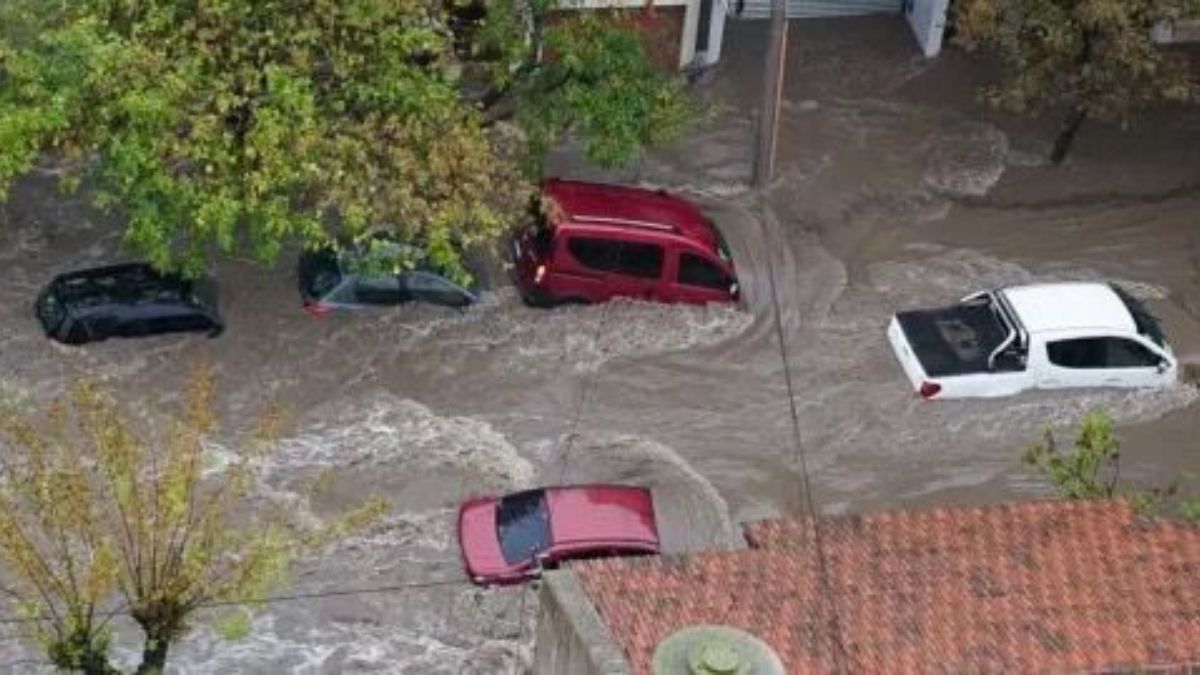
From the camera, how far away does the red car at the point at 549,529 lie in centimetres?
1800

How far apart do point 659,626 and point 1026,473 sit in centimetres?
785

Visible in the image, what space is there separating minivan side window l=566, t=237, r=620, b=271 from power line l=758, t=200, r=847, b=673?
86.1 inches

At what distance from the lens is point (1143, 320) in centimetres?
2188

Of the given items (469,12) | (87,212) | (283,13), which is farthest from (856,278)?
(87,212)

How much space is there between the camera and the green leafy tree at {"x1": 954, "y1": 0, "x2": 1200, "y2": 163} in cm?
2361

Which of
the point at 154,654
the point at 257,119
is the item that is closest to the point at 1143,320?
the point at 257,119

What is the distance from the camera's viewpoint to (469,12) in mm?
23297

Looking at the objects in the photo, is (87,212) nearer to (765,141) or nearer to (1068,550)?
(765,141)

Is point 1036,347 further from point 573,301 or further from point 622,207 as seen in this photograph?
point 573,301

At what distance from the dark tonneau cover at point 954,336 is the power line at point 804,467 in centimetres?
148

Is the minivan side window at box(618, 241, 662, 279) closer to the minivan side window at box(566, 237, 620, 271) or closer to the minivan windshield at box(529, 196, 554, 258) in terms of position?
the minivan side window at box(566, 237, 620, 271)

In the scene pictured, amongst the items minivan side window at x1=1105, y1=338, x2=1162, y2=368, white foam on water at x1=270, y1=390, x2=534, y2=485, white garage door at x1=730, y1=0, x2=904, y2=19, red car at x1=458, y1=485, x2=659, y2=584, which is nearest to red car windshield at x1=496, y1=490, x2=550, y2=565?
red car at x1=458, y1=485, x2=659, y2=584

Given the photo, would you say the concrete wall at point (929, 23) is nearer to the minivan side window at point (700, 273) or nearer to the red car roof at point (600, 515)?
the minivan side window at point (700, 273)

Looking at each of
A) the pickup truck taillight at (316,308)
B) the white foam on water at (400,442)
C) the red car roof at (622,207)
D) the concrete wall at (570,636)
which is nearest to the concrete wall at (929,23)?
the red car roof at (622,207)
